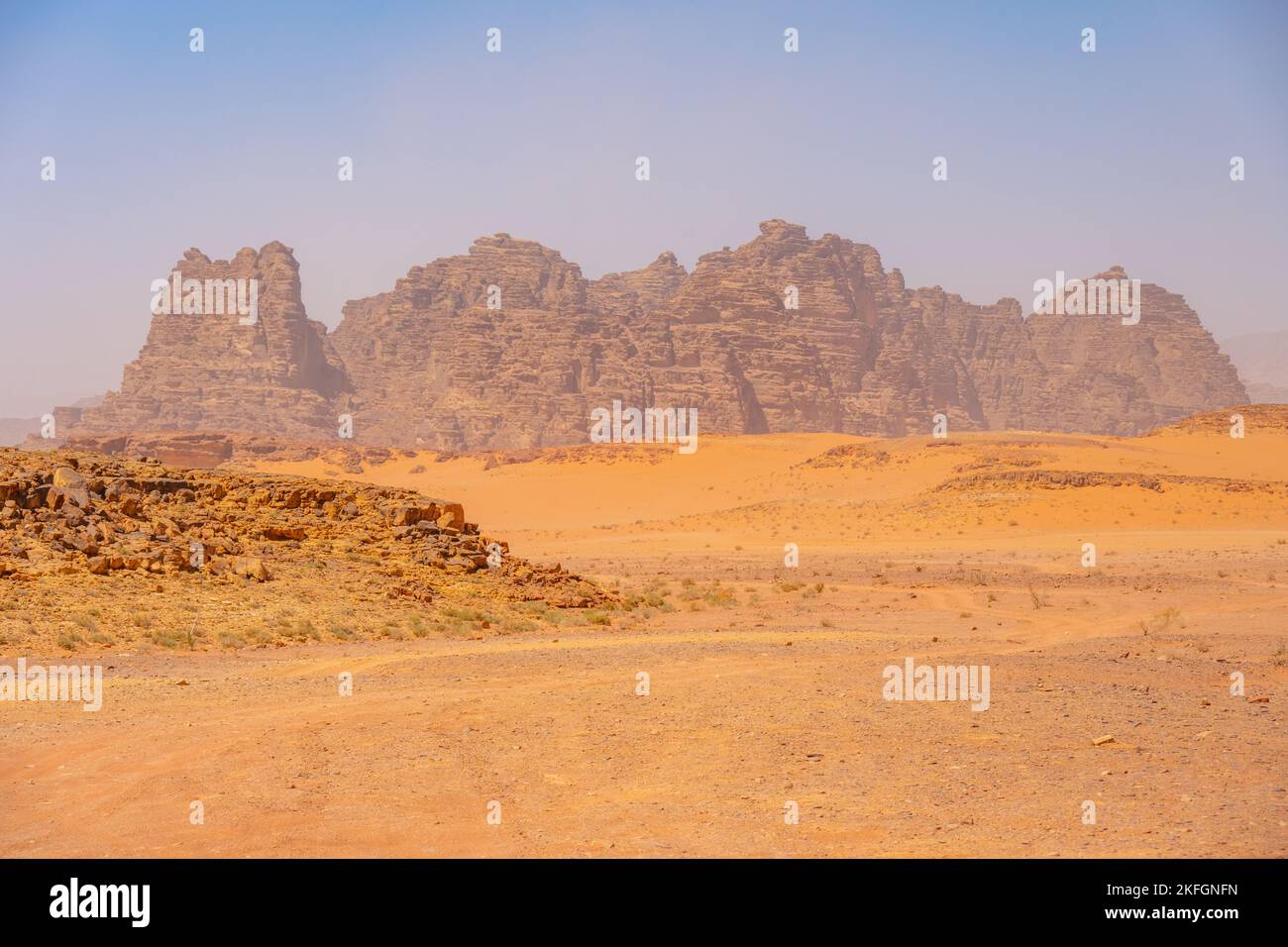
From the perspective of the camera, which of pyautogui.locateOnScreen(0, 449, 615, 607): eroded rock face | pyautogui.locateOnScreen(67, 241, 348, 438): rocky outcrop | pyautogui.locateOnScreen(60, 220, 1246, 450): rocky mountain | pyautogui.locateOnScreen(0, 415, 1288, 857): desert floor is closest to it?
pyautogui.locateOnScreen(0, 415, 1288, 857): desert floor

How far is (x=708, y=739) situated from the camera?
10.1 meters

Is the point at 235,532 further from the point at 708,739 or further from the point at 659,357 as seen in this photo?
the point at 659,357

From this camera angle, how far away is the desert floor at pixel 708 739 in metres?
7.44

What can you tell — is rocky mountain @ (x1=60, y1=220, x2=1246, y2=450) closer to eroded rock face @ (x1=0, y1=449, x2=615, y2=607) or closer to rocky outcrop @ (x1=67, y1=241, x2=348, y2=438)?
rocky outcrop @ (x1=67, y1=241, x2=348, y2=438)

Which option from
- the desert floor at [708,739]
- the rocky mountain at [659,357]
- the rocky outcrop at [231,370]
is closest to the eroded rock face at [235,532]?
A: the desert floor at [708,739]

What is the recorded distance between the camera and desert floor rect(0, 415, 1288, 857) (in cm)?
744

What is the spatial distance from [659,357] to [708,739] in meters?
101

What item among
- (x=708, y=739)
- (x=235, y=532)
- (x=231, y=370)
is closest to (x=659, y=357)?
(x=231, y=370)

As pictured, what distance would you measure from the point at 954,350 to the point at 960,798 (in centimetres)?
18105

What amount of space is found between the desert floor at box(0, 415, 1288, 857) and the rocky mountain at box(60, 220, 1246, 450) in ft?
275

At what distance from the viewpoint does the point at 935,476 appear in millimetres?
52844

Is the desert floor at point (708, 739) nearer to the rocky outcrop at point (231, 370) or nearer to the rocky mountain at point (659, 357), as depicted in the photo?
the rocky mountain at point (659, 357)

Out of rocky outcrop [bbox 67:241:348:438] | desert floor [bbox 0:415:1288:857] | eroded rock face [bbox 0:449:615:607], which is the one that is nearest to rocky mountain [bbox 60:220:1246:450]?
rocky outcrop [bbox 67:241:348:438]

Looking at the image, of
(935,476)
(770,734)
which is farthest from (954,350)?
(770,734)
